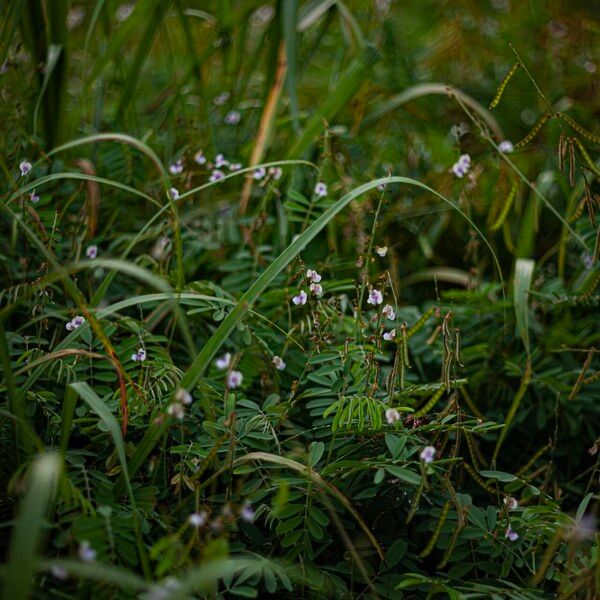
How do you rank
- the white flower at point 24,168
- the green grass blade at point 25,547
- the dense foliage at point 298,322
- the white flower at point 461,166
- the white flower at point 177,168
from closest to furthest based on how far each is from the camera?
the green grass blade at point 25,547 → the dense foliage at point 298,322 → the white flower at point 24,168 → the white flower at point 461,166 → the white flower at point 177,168

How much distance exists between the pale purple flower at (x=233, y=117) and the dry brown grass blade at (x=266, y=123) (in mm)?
162

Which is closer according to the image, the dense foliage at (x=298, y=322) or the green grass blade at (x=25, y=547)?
the green grass blade at (x=25, y=547)

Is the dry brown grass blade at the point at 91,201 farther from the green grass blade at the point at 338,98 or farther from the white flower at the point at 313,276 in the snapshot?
the white flower at the point at 313,276

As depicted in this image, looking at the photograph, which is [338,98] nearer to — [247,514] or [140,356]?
[140,356]

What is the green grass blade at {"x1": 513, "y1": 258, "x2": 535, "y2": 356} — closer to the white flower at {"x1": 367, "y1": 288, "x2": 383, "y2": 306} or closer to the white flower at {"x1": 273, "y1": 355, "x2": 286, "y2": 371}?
the white flower at {"x1": 367, "y1": 288, "x2": 383, "y2": 306}

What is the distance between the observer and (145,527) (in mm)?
1064

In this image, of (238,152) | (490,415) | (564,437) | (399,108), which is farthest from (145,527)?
(399,108)

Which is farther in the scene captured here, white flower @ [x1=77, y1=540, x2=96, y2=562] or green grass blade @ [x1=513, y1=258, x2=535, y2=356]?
green grass blade @ [x1=513, y1=258, x2=535, y2=356]

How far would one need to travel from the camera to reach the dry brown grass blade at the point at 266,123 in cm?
185

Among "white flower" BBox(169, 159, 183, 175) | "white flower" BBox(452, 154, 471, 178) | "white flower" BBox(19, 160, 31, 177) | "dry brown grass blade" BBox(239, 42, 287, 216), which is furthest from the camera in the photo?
"dry brown grass blade" BBox(239, 42, 287, 216)

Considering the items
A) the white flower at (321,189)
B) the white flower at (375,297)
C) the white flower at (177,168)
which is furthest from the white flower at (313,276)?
the white flower at (177,168)

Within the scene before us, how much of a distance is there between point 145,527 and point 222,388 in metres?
0.33

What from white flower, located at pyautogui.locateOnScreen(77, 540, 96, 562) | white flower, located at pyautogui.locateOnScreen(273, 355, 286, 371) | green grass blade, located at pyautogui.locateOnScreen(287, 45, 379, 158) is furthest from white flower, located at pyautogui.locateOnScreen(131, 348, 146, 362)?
green grass blade, located at pyautogui.locateOnScreen(287, 45, 379, 158)

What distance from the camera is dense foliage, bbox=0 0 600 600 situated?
1.06 metres
